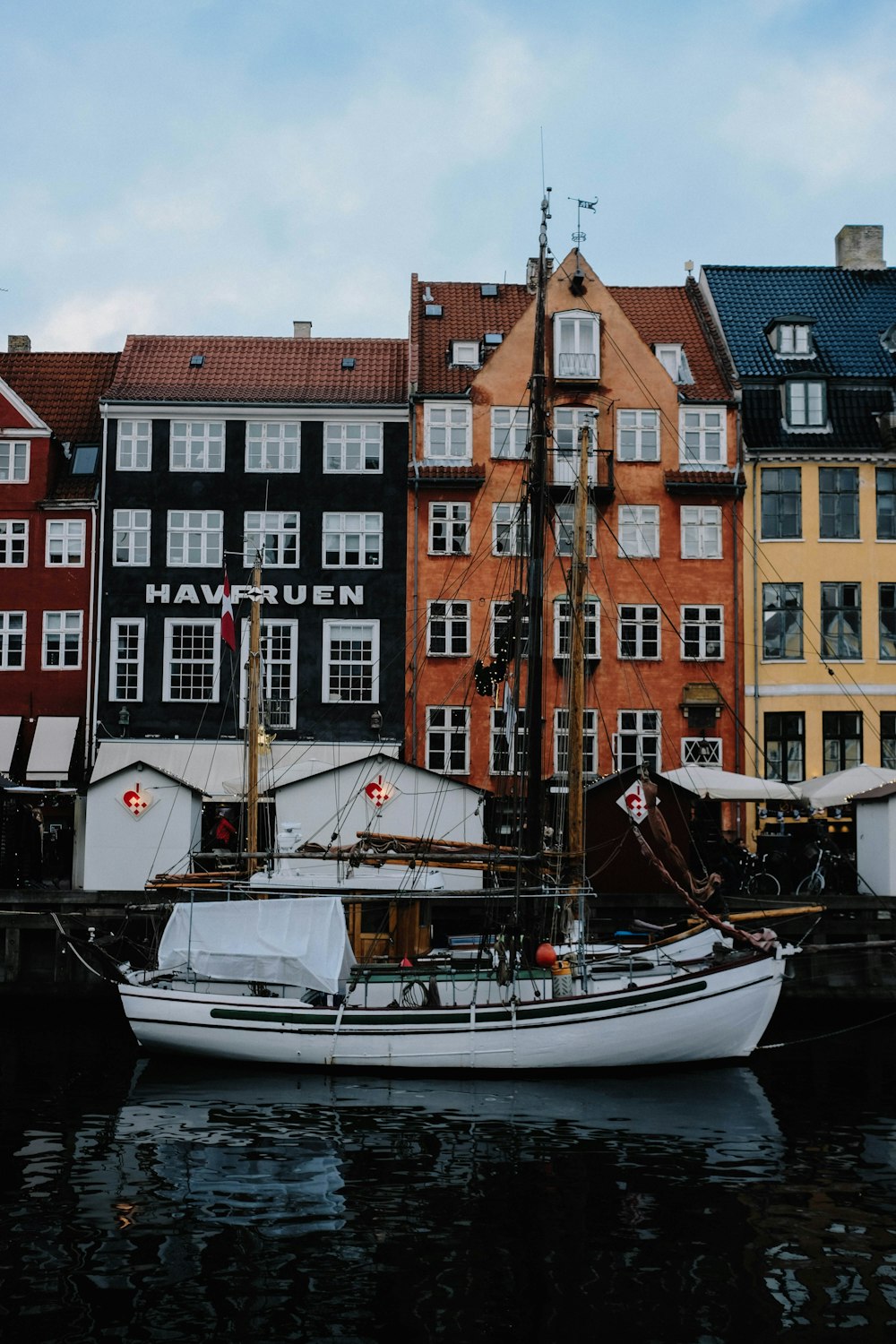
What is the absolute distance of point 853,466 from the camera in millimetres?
46906

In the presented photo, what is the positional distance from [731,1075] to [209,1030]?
9988mm

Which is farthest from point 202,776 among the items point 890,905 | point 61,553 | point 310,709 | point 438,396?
point 890,905

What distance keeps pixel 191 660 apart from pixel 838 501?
21481 millimetres

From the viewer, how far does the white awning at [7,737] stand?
146 ft

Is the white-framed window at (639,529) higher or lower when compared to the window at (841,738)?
higher

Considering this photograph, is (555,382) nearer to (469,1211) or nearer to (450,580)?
(450,580)

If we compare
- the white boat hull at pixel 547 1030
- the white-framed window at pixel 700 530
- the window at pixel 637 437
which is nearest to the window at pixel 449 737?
the white-framed window at pixel 700 530

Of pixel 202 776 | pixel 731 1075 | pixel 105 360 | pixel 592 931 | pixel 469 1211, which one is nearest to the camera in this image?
pixel 469 1211

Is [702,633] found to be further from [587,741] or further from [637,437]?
[637,437]

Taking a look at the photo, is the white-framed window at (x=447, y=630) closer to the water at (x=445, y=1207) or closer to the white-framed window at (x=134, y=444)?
the white-framed window at (x=134, y=444)

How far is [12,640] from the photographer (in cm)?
4681

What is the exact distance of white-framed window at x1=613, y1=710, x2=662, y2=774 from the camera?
4553 cm

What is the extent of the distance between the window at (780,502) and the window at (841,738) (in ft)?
19.7

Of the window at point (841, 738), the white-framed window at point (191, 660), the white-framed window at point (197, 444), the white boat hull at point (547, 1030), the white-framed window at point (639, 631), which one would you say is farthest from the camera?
the white-framed window at point (197, 444)
